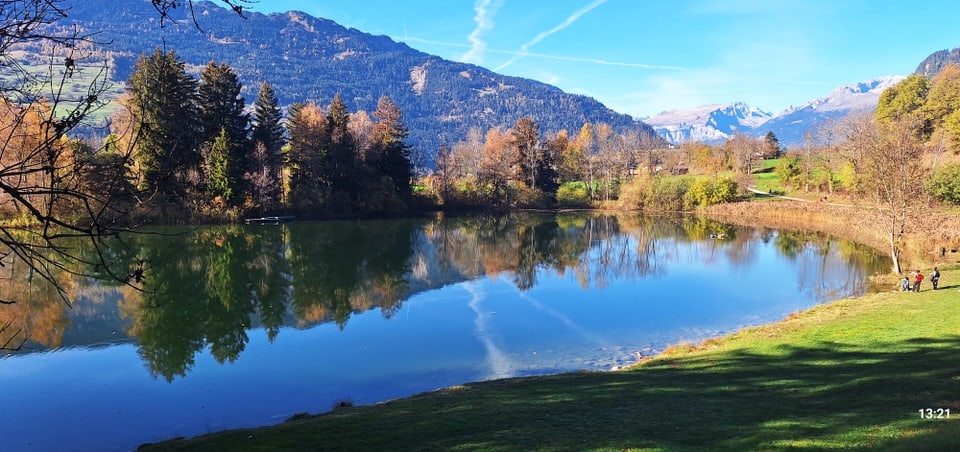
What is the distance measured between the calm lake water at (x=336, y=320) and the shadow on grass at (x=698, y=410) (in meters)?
3.52

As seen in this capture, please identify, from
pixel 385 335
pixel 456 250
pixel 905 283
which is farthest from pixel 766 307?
pixel 456 250

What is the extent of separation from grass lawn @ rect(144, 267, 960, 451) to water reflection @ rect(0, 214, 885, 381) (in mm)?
4156

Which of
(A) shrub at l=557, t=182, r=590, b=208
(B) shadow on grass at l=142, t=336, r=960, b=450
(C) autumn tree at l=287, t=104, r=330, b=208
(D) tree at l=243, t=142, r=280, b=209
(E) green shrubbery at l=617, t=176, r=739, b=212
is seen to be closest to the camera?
(B) shadow on grass at l=142, t=336, r=960, b=450

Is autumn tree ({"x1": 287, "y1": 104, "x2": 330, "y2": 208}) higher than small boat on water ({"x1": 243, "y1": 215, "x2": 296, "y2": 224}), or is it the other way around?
autumn tree ({"x1": 287, "y1": 104, "x2": 330, "y2": 208})

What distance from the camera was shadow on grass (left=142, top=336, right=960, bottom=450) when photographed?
25.4 feet

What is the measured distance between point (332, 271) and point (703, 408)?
25.0 m

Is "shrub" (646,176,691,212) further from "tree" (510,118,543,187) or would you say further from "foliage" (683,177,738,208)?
"tree" (510,118,543,187)

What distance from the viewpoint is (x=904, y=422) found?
7695 mm

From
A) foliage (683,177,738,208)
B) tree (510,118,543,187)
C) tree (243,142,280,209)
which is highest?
tree (510,118,543,187)

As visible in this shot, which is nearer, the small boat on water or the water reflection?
the water reflection

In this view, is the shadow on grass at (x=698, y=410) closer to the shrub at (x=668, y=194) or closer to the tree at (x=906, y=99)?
the shrub at (x=668, y=194)

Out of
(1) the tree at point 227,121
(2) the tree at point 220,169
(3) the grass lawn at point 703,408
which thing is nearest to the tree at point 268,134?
(1) the tree at point 227,121

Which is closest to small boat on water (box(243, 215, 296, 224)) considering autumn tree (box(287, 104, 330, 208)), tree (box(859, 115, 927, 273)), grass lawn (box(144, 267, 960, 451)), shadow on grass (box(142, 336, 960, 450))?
autumn tree (box(287, 104, 330, 208))

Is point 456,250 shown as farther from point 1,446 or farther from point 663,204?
point 663,204
